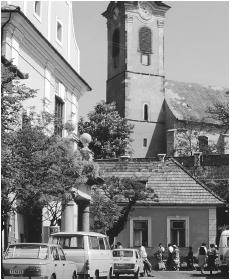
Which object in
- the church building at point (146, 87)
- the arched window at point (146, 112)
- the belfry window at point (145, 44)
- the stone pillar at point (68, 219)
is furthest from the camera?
the belfry window at point (145, 44)

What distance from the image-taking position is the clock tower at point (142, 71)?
279ft

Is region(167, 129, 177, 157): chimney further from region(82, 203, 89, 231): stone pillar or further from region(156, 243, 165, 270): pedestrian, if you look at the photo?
region(82, 203, 89, 231): stone pillar

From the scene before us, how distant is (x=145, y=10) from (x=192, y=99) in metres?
12.8

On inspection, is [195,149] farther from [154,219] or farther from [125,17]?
[154,219]

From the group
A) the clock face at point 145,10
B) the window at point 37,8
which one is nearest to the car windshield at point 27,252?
the window at point 37,8

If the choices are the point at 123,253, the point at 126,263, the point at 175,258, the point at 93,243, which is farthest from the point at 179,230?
the point at 93,243

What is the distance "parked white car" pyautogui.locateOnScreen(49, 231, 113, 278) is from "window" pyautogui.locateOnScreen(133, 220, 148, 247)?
19.6 meters

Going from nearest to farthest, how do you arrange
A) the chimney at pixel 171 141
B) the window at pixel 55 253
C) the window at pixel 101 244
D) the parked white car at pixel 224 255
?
the window at pixel 55 253
the window at pixel 101 244
the parked white car at pixel 224 255
the chimney at pixel 171 141

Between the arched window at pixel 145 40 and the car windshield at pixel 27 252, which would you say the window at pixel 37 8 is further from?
the arched window at pixel 145 40

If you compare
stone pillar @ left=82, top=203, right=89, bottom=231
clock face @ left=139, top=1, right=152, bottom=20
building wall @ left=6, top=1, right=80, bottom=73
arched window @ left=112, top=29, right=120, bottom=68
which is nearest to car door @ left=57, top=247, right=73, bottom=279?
building wall @ left=6, top=1, right=80, bottom=73

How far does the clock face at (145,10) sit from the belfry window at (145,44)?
1.50 meters

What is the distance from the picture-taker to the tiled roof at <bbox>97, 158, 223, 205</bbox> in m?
42.8

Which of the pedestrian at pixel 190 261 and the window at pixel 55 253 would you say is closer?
the window at pixel 55 253

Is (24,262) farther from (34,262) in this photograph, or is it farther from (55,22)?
(55,22)
